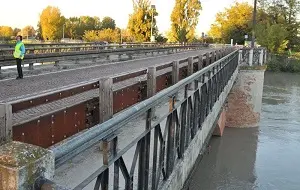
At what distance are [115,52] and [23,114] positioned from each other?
2310 cm

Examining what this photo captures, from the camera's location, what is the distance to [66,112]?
420cm

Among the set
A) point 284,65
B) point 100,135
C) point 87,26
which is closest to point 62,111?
point 100,135

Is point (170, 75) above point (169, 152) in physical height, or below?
above

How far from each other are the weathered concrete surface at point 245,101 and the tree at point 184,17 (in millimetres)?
44902

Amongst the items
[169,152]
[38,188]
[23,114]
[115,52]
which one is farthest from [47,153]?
[115,52]

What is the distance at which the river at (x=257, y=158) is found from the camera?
61.7ft

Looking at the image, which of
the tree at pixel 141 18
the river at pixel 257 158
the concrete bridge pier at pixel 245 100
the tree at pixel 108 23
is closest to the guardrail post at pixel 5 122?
the river at pixel 257 158

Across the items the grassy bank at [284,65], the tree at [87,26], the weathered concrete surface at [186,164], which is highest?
the tree at [87,26]

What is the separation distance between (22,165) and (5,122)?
0.83m

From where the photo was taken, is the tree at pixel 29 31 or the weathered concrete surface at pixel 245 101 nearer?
the weathered concrete surface at pixel 245 101

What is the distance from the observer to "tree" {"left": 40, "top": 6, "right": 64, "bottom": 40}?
84500 millimetres

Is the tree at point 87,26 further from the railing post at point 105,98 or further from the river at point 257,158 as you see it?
the railing post at point 105,98

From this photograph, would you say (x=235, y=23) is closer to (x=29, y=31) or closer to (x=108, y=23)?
(x=108, y=23)

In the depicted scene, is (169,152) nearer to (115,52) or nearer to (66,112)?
(66,112)
